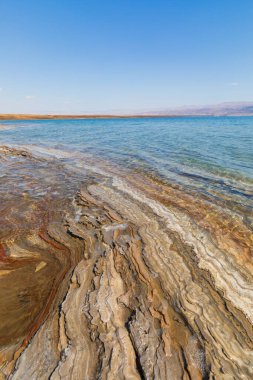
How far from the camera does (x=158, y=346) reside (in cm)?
273

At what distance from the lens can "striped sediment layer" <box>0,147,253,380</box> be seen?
8.52 feet

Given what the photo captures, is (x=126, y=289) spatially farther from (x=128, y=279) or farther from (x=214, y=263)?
(x=214, y=263)

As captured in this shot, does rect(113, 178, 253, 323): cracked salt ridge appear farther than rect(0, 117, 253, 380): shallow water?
Yes

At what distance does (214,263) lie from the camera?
14.2 feet

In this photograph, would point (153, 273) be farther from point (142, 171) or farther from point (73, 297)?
point (142, 171)

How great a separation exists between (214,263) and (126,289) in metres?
1.89

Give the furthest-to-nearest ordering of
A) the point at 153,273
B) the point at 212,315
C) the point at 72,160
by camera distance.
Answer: the point at 72,160 → the point at 153,273 → the point at 212,315

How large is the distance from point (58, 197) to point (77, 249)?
3.58 m

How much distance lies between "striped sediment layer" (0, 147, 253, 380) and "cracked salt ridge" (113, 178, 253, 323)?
0.07ft

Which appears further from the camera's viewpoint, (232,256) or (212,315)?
(232,256)

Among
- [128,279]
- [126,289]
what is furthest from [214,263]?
[126,289]

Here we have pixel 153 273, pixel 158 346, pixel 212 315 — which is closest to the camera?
pixel 158 346

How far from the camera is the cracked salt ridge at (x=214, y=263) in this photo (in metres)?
Result: 3.45

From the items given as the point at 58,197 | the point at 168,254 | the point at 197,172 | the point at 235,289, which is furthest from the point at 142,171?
the point at 235,289
